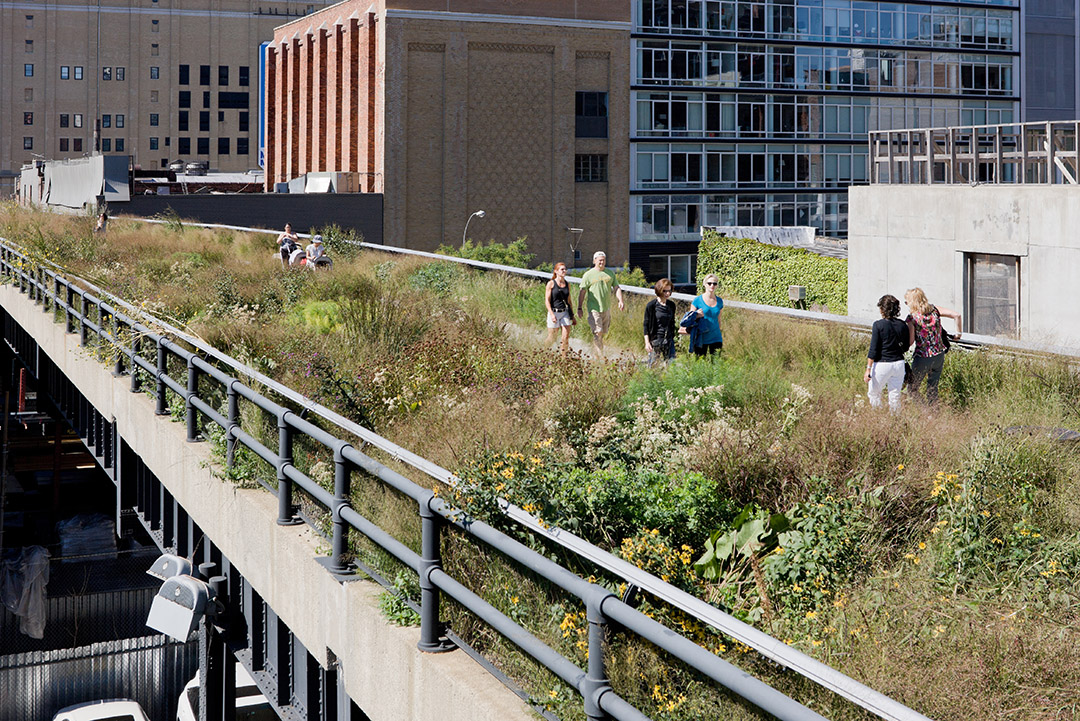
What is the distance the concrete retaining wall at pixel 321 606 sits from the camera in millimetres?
5406

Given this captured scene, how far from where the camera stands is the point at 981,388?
35.9 feet

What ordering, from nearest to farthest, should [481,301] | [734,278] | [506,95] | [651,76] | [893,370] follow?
[893,370], [481,301], [734,278], [506,95], [651,76]

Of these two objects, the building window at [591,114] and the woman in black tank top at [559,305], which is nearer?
the woman in black tank top at [559,305]

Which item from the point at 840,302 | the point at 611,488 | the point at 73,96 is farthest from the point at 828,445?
the point at 73,96

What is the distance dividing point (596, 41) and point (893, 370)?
5739 cm

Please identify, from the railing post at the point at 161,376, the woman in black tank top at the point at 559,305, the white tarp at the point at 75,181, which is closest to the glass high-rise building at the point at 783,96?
the white tarp at the point at 75,181

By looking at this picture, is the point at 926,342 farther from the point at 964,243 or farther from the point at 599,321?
the point at 964,243

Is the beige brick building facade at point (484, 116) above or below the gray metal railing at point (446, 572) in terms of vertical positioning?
above

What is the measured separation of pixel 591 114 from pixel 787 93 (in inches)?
561

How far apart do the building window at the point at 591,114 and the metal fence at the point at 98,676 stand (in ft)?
146

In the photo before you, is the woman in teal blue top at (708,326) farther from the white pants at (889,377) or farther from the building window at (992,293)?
the building window at (992,293)

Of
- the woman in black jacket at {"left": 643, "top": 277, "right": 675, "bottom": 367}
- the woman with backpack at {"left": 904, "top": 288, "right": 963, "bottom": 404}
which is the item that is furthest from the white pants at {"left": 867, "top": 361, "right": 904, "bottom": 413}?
the woman in black jacket at {"left": 643, "top": 277, "right": 675, "bottom": 367}

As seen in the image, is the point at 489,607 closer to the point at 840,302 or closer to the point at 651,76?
the point at 840,302

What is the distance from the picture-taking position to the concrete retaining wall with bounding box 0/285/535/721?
541 centimetres
